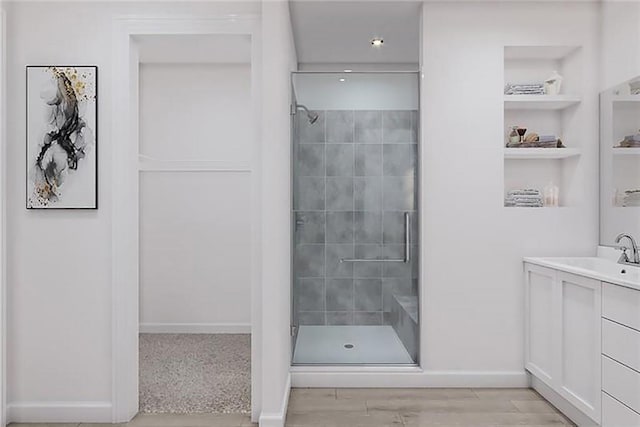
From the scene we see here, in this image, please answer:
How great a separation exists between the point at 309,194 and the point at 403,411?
1576mm

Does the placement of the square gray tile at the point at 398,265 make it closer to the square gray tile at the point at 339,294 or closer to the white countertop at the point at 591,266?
the square gray tile at the point at 339,294

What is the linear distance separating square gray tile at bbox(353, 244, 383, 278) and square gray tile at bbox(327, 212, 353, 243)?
0.11 m

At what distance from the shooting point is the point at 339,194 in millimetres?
3734

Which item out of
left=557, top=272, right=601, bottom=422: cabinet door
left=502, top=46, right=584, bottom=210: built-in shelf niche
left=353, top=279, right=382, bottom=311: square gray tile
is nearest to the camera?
left=557, top=272, right=601, bottom=422: cabinet door

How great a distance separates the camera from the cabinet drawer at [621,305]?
2373 mm

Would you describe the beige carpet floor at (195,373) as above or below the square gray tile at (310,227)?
below

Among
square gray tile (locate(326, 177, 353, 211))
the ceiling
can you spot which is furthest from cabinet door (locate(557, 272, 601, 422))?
the ceiling

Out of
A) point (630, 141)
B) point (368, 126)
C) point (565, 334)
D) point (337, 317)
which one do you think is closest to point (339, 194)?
point (368, 126)

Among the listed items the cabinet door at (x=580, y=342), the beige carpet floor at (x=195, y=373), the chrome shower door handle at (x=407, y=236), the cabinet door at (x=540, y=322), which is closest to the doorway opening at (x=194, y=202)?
the beige carpet floor at (x=195, y=373)

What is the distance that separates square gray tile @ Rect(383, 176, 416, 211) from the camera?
3.67 m

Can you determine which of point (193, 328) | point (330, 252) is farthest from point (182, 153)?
point (330, 252)

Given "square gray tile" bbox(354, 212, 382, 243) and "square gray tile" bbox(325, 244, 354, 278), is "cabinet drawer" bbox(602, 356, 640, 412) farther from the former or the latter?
"square gray tile" bbox(325, 244, 354, 278)

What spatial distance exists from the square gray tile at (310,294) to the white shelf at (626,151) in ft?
7.09

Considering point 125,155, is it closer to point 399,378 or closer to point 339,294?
point 339,294
